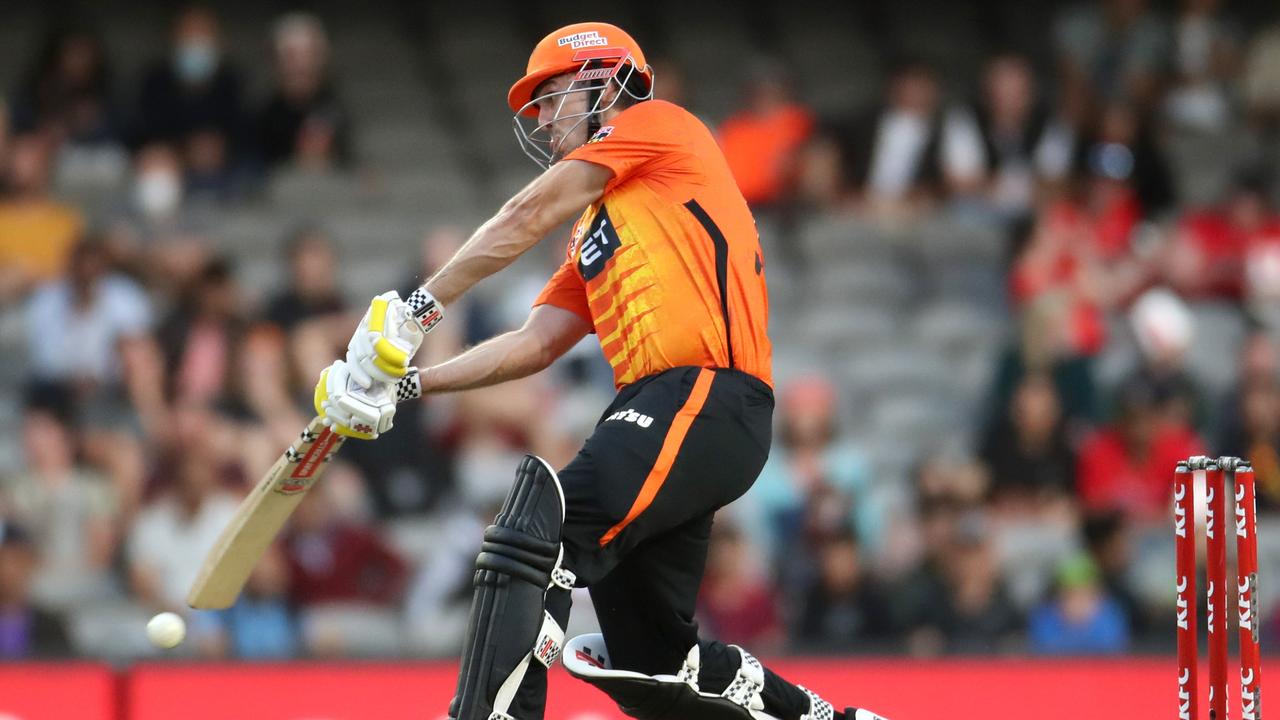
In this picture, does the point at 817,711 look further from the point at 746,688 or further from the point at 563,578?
the point at 563,578

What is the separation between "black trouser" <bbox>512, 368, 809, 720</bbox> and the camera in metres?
4.42

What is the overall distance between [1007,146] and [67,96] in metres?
5.32

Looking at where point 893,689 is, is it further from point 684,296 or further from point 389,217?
point 389,217

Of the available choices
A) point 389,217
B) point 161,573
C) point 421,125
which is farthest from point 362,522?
point 421,125

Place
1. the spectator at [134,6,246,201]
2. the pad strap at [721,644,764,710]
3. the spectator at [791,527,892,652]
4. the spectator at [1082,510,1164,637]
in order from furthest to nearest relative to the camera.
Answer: the spectator at [134,6,246,201] < the spectator at [1082,510,1164,637] < the spectator at [791,527,892,652] < the pad strap at [721,644,764,710]

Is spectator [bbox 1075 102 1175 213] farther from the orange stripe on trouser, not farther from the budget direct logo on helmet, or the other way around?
the orange stripe on trouser

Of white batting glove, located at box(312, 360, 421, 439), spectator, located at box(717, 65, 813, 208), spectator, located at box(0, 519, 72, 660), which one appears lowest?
white batting glove, located at box(312, 360, 421, 439)

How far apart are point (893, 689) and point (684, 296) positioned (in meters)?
2.42

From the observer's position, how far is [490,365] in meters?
5.03

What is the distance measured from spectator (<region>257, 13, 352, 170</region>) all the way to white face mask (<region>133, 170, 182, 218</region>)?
0.58 meters

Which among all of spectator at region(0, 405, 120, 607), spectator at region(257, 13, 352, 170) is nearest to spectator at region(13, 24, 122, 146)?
spectator at region(257, 13, 352, 170)

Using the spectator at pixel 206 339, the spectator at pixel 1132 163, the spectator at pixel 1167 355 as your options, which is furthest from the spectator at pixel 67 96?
the spectator at pixel 1167 355

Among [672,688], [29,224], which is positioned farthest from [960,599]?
[29,224]

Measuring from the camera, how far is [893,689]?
6457 mm
